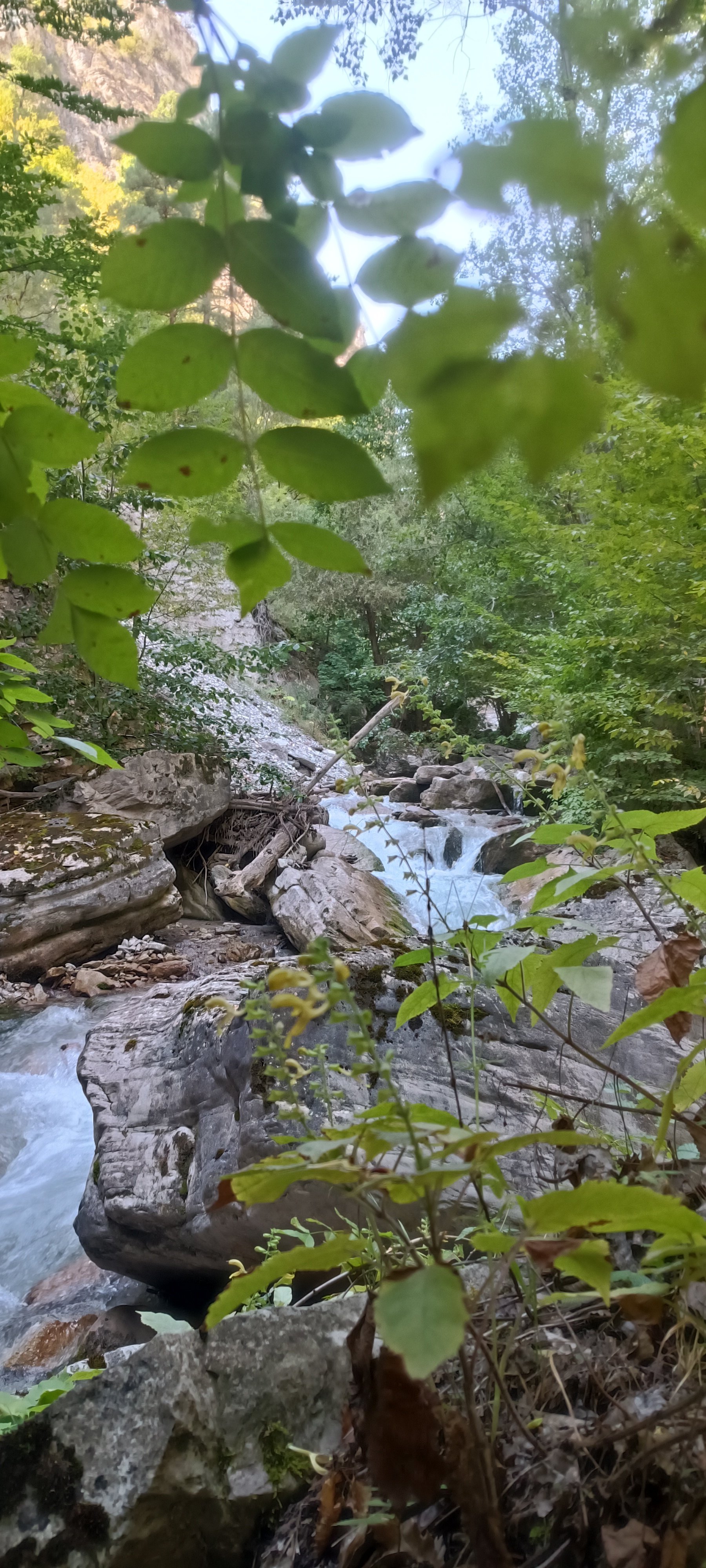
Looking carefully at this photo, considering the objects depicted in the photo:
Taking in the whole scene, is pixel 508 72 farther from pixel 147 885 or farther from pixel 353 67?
pixel 147 885

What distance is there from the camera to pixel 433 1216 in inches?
18.3

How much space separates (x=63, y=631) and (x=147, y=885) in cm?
559

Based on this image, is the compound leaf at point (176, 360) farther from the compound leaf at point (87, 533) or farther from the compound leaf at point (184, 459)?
the compound leaf at point (87, 533)

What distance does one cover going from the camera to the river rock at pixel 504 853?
23.3ft

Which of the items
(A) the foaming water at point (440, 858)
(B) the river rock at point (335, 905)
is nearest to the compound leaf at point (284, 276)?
(B) the river rock at point (335, 905)

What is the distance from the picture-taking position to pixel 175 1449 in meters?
0.84

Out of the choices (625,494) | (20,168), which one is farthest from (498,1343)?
(20,168)

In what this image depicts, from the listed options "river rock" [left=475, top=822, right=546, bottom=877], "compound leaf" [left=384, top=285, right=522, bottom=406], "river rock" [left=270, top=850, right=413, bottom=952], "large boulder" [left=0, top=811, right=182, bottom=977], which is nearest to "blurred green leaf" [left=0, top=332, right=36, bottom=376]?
"compound leaf" [left=384, top=285, right=522, bottom=406]

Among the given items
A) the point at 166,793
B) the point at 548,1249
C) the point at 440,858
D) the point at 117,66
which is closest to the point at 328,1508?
the point at 548,1249

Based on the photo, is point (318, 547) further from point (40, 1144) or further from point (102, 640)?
point (40, 1144)

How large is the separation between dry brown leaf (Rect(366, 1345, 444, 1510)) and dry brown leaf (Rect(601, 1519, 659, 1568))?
0.43 feet

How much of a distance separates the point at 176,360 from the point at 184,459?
0.23 feet

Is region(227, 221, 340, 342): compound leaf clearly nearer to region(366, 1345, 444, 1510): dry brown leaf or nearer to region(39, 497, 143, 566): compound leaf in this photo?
region(39, 497, 143, 566): compound leaf

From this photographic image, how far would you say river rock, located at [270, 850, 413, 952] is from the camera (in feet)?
18.1
